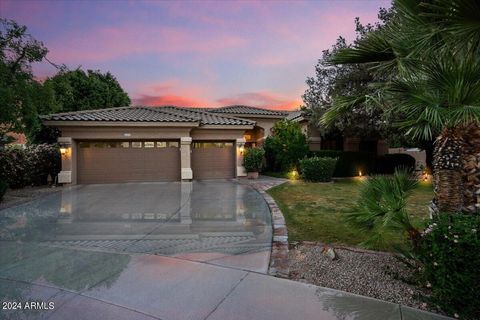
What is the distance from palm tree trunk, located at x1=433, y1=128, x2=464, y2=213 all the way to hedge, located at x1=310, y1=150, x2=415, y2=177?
1388 cm

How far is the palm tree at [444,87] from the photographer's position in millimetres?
2948

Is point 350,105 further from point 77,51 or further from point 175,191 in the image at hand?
point 77,51

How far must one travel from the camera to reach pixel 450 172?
3.26 metres

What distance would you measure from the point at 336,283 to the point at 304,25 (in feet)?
45.8

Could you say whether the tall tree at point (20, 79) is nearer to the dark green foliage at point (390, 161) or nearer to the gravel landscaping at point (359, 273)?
the gravel landscaping at point (359, 273)

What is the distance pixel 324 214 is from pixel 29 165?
1374 centimetres

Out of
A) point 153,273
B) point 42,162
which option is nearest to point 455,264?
point 153,273

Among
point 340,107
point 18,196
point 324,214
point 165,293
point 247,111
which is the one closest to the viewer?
point 165,293

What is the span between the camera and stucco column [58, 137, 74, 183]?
526 inches

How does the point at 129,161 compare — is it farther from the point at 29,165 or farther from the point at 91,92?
the point at 91,92

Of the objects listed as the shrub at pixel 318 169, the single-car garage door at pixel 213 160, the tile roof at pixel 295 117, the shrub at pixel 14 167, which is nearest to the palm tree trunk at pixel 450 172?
the shrub at pixel 318 169

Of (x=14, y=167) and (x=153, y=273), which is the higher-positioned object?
(x=14, y=167)

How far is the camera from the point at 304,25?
46.2 ft

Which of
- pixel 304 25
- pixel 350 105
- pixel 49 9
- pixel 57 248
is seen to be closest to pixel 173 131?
pixel 49 9
